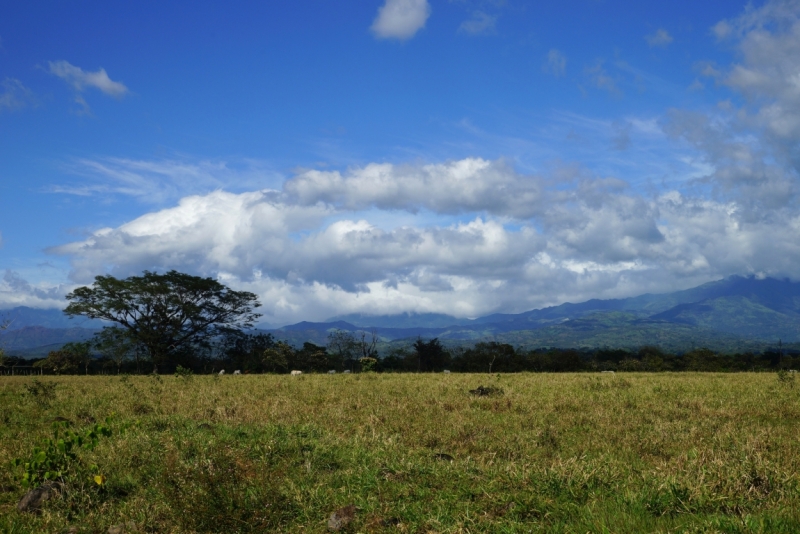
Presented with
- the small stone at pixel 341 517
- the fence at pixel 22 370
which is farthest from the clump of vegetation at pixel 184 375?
the fence at pixel 22 370

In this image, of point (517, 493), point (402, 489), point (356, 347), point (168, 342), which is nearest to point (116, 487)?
point (402, 489)

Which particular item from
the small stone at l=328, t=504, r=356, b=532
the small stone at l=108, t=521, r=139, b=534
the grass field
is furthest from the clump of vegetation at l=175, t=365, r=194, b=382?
the small stone at l=328, t=504, r=356, b=532

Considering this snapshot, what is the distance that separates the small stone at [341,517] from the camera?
6.89 metres

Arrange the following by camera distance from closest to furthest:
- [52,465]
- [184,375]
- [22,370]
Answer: [52,465], [184,375], [22,370]

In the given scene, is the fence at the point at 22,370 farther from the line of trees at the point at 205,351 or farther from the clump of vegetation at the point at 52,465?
the clump of vegetation at the point at 52,465

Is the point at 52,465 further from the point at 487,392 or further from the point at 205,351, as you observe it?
the point at 205,351

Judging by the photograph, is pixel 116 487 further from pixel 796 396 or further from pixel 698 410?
pixel 796 396

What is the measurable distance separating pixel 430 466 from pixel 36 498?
5839 millimetres

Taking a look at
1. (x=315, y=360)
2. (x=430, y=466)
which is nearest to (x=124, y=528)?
(x=430, y=466)

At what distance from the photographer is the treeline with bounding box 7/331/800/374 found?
54.2m

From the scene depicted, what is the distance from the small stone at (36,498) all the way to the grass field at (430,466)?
→ 0.46 feet

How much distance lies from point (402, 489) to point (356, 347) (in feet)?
224

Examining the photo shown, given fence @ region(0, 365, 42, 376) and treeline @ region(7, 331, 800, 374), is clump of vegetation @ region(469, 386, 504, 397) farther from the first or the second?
fence @ region(0, 365, 42, 376)

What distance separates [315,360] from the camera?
59.4m
